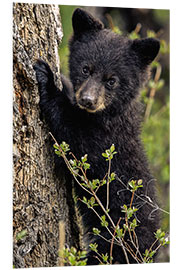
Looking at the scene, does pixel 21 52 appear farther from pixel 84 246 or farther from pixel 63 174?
pixel 84 246

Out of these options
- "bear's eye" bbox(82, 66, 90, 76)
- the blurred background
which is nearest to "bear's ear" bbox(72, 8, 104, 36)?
"bear's eye" bbox(82, 66, 90, 76)

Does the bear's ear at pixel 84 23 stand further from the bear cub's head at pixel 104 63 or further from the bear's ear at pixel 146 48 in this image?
the bear's ear at pixel 146 48

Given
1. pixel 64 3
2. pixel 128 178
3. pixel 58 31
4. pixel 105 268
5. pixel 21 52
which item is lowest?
pixel 105 268

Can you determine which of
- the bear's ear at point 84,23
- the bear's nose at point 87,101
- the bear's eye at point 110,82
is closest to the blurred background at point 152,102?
the bear's ear at point 84,23

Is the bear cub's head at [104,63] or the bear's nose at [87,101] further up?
the bear cub's head at [104,63]

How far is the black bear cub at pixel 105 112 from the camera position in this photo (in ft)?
12.5

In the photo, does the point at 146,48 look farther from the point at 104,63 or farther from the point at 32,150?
the point at 32,150

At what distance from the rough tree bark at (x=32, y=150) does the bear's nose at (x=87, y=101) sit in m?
0.38

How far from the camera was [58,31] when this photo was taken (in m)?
3.74

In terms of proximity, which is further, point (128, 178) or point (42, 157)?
point (128, 178)

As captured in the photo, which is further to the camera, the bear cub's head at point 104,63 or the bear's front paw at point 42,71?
the bear cub's head at point 104,63

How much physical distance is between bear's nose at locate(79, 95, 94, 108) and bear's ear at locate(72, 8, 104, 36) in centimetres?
74
